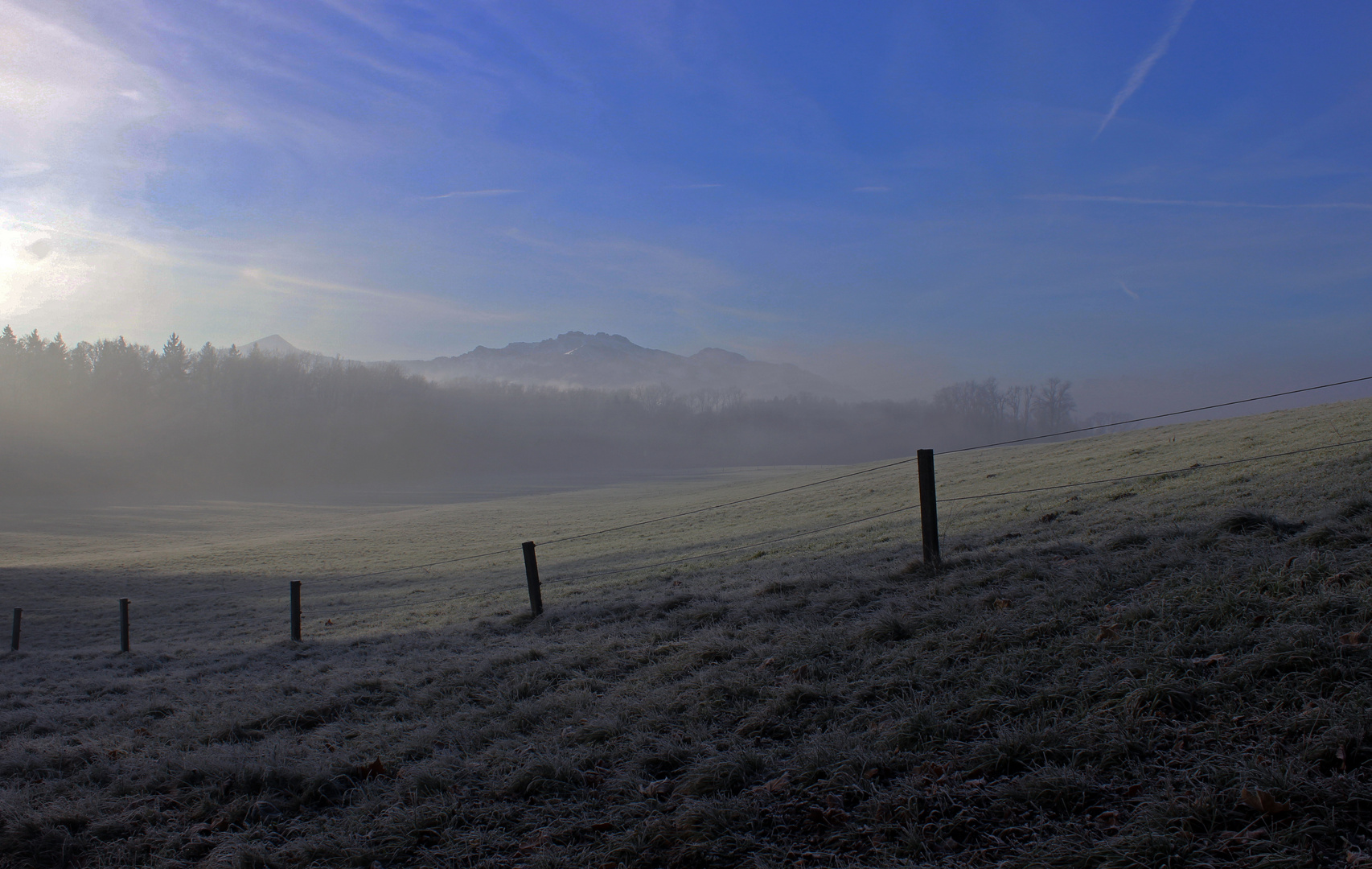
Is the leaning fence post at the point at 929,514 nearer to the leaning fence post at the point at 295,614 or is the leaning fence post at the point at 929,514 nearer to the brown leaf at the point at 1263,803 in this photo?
the brown leaf at the point at 1263,803

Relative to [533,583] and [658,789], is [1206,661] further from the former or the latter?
[533,583]

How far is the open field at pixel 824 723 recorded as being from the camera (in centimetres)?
378

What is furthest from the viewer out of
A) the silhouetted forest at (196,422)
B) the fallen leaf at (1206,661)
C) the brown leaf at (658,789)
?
the silhouetted forest at (196,422)

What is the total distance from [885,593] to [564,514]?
149 ft

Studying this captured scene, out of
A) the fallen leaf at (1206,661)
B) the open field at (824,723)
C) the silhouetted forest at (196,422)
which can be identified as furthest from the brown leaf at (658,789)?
the silhouetted forest at (196,422)

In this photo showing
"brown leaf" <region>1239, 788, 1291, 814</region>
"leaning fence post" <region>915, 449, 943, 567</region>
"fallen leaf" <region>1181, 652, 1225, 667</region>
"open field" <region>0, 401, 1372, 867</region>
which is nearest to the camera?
"brown leaf" <region>1239, 788, 1291, 814</region>

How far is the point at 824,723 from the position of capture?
5.37m

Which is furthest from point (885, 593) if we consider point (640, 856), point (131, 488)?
point (131, 488)

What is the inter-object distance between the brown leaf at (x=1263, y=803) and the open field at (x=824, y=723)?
2 centimetres

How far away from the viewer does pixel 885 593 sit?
879 cm

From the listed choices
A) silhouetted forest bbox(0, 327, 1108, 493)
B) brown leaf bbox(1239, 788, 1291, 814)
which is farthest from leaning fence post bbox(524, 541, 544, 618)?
silhouetted forest bbox(0, 327, 1108, 493)

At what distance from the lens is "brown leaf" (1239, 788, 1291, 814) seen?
10.9ft

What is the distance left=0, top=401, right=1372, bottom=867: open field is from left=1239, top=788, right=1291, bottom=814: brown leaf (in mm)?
16

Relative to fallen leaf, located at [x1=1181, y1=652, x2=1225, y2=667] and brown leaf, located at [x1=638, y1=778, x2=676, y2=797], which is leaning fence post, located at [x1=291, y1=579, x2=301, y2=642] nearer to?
brown leaf, located at [x1=638, y1=778, x2=676, y2=797]
